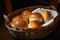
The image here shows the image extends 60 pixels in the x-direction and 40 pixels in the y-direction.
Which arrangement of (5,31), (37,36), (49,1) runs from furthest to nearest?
(49,1) → (5,31) → (37,36)

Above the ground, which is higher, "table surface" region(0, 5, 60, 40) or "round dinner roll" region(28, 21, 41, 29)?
"round dinner roll" region(28, 21, 41, 29)

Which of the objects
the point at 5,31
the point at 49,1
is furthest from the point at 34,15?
the point at 49,1

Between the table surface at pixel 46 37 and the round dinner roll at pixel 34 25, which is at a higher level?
the round dinner roll at pixel 34 25

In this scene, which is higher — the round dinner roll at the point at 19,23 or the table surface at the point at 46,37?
the round dinner roll at the point at 19,23

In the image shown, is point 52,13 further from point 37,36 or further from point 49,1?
point 49,1

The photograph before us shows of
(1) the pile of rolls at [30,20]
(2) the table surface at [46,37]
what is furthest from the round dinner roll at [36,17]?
(2) the table surface at [46,37]

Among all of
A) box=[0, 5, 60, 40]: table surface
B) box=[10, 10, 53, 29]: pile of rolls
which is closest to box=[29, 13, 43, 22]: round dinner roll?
box=[10, 10, 53, 29]: pile of rolls

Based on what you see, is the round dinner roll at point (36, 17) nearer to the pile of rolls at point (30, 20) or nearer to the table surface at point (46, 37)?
the pile of rolls at point (30, 20)

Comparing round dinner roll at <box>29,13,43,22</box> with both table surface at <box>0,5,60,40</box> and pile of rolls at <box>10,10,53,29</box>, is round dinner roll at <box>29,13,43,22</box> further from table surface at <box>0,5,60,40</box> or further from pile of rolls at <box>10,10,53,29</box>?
table surface at <box>0,5,60,40</box>

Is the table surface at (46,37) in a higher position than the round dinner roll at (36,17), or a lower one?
lower

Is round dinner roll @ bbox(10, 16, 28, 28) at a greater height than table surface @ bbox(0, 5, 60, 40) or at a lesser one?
greater

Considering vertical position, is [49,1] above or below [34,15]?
below
